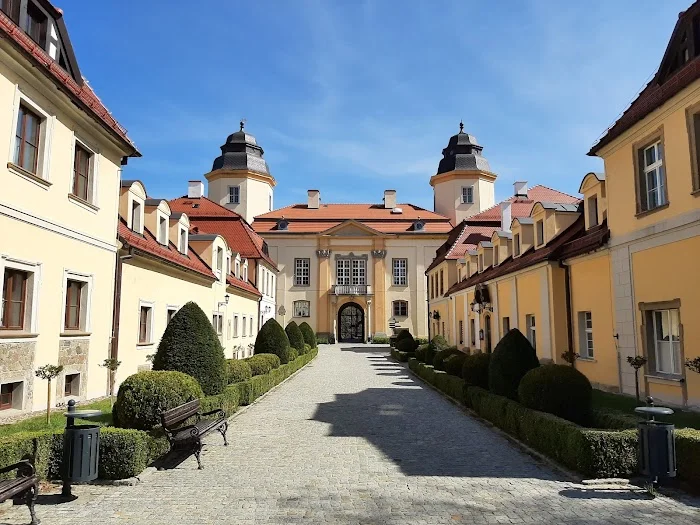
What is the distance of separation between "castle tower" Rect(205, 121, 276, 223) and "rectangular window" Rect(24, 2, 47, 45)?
40.9m

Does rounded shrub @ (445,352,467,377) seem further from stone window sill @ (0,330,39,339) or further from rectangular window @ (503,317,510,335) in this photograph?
stone window sill @ (0,330,39,339)

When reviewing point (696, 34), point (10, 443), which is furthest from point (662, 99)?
point (10, 443)

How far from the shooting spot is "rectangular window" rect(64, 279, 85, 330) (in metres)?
10.4

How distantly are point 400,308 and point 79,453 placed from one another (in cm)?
4320

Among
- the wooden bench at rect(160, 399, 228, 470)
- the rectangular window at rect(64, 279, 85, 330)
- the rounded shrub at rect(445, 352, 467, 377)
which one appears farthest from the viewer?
the rounded shrub at rect(445, 352, 467, 377)

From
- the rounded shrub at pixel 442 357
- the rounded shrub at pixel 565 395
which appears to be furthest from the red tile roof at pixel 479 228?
the rounded shrub at pixel 565 395

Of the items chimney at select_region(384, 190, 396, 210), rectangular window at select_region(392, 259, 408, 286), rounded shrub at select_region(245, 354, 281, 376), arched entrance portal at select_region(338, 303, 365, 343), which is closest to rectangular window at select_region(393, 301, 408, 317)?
rectangular window at select_region(392, 259, 408, 286)

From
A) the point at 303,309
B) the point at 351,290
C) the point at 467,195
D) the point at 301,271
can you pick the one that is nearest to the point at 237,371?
the point at 351,290

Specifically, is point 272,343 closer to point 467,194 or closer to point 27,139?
point 27,139

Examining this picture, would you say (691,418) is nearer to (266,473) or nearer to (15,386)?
(266,473)

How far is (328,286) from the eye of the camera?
1895 inches

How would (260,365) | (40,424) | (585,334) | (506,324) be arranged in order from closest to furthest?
(40,424) < (585,334) < (260,365) < (506,324)

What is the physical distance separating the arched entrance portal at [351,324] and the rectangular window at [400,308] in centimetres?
340

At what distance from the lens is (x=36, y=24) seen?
32.0 feet
